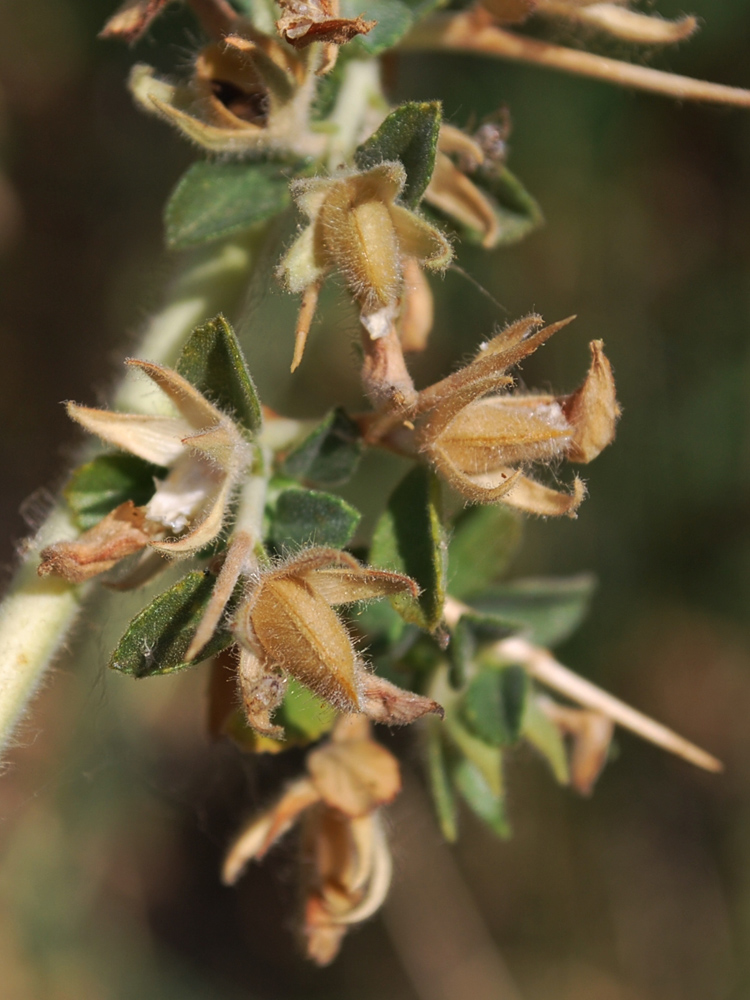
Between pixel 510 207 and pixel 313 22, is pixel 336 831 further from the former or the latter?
pixel 313 22

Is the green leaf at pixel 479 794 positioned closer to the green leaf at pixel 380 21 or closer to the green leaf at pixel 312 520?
the green leaf at pixel 312 520

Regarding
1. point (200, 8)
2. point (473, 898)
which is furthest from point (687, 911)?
point (200, 8)

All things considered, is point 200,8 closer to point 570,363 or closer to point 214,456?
point 214,456

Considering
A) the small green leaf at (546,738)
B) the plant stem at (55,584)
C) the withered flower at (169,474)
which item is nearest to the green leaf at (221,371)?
the withered flower at (169,474)

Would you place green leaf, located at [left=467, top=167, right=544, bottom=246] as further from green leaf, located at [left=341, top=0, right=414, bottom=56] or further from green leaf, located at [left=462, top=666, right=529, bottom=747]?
green leaf, located at [left=462, top=666, right=529, bottom=747]

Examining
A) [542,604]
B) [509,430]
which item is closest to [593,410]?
[509,430]

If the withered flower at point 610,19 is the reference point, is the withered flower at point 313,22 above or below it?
above
